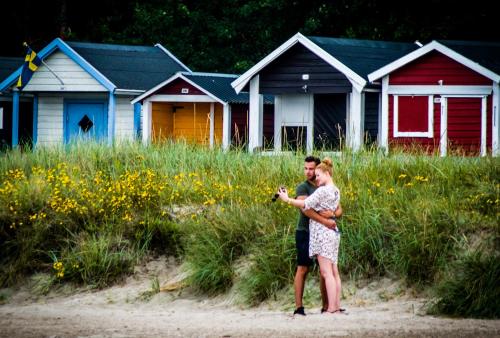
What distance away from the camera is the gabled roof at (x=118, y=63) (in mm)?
32625

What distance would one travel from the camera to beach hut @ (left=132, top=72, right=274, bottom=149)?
3114 cm

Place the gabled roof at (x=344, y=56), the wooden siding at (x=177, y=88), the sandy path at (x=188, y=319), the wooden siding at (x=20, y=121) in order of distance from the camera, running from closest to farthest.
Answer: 1. the sandy path at (x=188, y=319)
2. the gabled roof at (x=344, y=56)
3. the wooden siding at (x=177, y=88)
4. the wooden siding at (x=20, y=121)

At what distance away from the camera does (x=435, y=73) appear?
86.8 feet

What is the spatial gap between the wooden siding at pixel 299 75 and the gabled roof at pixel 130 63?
5.27 meters

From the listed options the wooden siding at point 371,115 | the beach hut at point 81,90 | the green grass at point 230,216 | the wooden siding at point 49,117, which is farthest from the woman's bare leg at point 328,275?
the wooden siding at point 49,117

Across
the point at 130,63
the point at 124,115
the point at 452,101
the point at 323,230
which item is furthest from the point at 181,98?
the point at 323,230

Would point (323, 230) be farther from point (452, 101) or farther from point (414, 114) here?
point (452, 101)

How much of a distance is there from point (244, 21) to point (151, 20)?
166 inches

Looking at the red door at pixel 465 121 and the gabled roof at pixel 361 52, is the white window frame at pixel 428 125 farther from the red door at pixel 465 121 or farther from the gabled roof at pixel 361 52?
the gabled roof at pixel 361 52

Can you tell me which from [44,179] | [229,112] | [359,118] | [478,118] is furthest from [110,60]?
[44,179]

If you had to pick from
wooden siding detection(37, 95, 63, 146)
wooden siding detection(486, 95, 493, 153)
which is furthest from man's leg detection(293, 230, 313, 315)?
wooden siding detection(37, 95, 63, 146)

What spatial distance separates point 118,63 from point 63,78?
2.14 metres

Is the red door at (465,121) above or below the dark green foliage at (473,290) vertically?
above

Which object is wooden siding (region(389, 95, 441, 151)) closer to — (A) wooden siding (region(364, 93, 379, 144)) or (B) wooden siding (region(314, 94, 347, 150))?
(A) wooden siding (region(364, 93, 379, 144))
